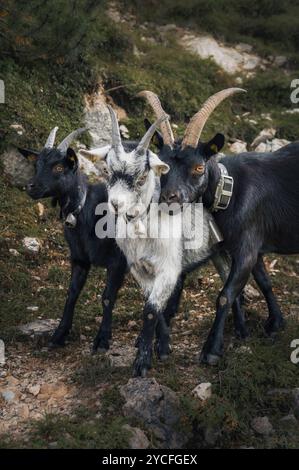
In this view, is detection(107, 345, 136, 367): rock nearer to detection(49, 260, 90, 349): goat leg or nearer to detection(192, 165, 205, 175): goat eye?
detection(49, 260, 90, 349): goat leg

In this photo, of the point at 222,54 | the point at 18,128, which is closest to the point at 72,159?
the point at 18,128

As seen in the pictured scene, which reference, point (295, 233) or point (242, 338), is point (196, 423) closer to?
point (242, 338)

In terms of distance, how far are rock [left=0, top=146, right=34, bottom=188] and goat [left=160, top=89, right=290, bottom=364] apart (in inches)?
169

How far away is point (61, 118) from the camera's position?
11.1 meters

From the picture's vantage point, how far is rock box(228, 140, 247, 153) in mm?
12175

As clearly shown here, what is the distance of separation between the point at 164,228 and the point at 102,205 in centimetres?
127

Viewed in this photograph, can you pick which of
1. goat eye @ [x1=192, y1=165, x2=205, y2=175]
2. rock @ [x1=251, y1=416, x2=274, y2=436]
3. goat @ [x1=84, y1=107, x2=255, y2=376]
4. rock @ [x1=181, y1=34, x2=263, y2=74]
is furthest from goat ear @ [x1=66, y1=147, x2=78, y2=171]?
rock @ [x1=181, y1=34, x2=263, y2=74]

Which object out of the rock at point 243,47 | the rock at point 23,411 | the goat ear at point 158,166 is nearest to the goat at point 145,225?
the goat ear at point 158,166

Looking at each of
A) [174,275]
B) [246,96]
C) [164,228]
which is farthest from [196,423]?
[246,96]

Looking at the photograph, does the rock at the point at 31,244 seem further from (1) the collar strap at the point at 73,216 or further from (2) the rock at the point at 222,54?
(2) the rock at the point at 222,54

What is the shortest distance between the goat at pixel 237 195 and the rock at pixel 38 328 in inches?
75.6

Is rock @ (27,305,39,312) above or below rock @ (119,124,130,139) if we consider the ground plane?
below

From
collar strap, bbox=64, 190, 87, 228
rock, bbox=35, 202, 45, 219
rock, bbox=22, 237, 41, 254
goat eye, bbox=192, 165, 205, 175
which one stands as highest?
goat eye, bbox=192, 165, 205, 175

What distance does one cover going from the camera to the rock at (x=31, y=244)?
29.5 ft
